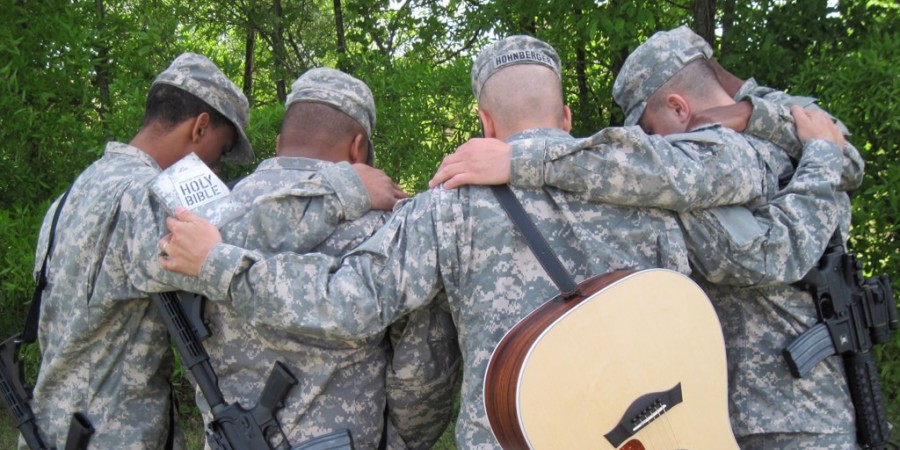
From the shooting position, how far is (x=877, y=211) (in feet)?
11.5

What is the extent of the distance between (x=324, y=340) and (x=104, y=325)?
82 cm

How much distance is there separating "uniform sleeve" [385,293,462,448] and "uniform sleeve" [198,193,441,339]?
10.0 inches

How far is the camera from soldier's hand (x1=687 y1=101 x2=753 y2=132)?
107 inches

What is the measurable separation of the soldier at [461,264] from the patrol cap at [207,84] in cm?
71

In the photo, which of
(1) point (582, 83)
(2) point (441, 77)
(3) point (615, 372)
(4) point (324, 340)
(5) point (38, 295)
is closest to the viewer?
(3) point (615, 372)

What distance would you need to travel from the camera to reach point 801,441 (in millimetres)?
2641

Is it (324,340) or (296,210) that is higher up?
(296,210)

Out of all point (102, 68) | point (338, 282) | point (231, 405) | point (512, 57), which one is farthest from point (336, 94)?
point (102, 68)

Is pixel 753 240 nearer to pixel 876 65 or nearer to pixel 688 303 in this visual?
pixel 688 303

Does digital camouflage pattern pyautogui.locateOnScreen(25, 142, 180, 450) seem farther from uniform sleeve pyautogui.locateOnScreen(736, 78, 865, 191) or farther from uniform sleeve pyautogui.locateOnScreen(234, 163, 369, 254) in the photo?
uniform sleeve pyautogui.locateOnScreen(736, 78, 865, 191)

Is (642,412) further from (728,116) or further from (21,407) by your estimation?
(21,407)

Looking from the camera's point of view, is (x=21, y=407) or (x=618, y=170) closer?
(x=618, y=170)

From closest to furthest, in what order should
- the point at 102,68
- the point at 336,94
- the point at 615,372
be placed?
the point at 615,372, the point at 336,94, the point at 102,68

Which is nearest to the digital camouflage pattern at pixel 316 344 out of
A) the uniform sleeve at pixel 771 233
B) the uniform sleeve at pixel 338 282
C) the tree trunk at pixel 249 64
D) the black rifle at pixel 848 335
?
the uniform sleeve at pixel 338 282
